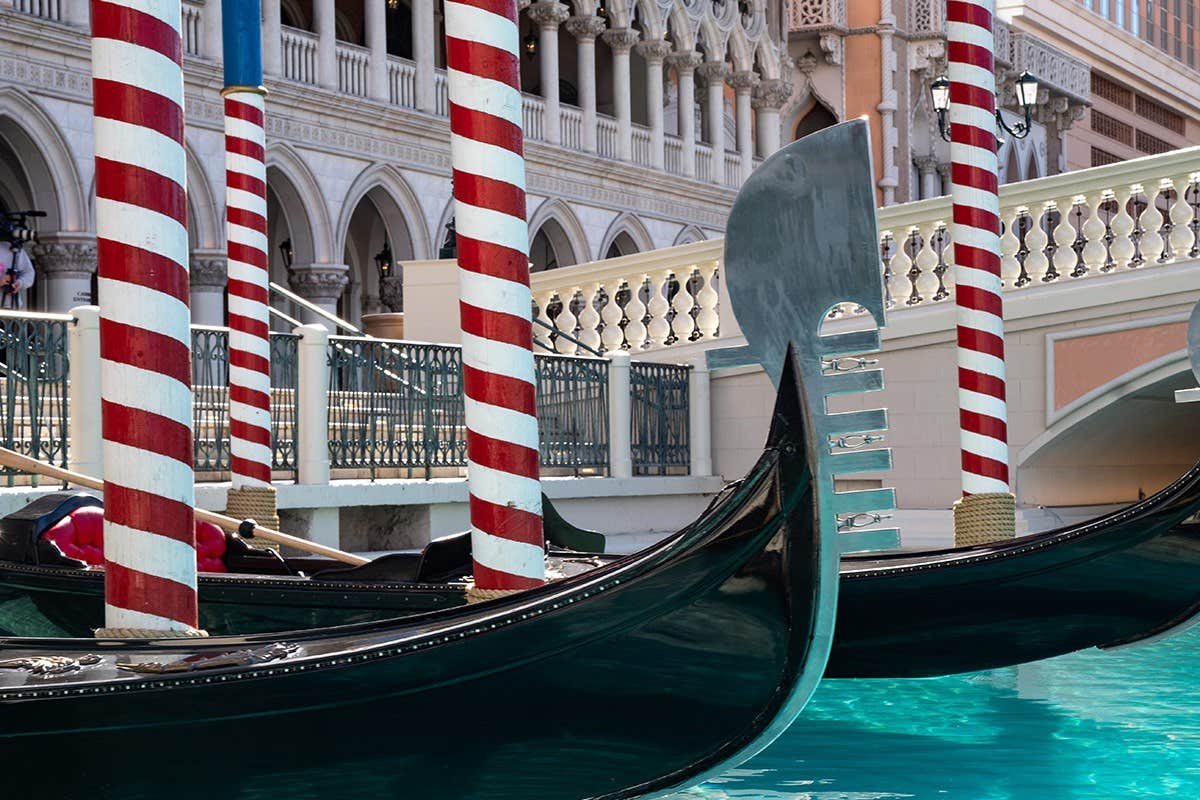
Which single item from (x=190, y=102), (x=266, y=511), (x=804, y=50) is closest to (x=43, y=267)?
(x=190, y=102)

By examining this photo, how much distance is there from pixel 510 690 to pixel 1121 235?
7241mm

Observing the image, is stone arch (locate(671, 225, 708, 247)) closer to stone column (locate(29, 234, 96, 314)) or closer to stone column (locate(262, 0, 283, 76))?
stone column (locate(262, 0, 283, 76))

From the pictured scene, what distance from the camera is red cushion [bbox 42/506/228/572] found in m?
5.21

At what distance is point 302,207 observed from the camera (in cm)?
1498

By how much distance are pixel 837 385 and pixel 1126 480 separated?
9.63m

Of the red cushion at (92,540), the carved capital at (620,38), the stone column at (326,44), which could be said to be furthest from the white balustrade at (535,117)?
the red cushion at (92,540)

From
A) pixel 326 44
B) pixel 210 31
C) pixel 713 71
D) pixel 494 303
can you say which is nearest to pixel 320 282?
pixel 326 44

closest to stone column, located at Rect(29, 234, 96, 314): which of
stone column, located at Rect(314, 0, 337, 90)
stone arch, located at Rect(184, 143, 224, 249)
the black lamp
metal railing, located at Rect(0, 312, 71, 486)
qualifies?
stone arch, located at Rect(184, 143, 224, 249)

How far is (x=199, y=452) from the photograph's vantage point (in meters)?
7.86

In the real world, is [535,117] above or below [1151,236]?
above

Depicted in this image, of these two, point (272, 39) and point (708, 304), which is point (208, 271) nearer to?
point (272, 39)

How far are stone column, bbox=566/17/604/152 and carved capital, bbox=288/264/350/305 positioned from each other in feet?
12.2

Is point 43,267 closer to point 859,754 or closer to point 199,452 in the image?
point 199,452

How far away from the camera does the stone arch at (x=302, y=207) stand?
48.0 feet
